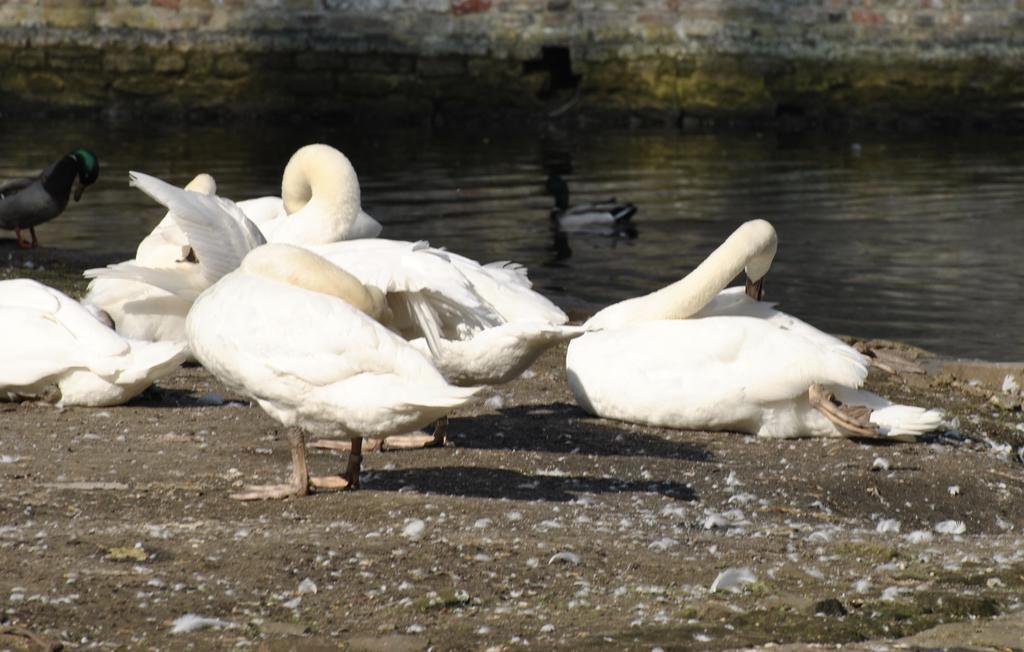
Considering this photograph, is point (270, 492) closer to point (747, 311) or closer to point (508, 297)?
point (508, 297)

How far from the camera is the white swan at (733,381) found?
6.40 metres

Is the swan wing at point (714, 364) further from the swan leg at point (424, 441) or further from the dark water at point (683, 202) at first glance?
the dark water at point (683, 202)

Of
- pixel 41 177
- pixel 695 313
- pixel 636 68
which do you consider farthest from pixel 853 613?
pixel 636 68

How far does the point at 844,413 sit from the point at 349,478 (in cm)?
213

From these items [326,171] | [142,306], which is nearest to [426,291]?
[326,171]

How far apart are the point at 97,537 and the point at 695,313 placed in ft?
10.5

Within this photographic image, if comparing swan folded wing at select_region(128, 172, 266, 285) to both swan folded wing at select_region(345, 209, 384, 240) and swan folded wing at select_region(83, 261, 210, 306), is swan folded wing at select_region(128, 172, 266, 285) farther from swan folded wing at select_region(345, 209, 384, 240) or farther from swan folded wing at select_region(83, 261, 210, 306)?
swan folded wing at select_region(345, 209, 384, 240)

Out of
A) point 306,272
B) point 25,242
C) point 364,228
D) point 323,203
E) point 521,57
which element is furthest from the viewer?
point 521,57

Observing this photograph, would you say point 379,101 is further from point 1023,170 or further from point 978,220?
point 978,220

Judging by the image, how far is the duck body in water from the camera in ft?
40.6

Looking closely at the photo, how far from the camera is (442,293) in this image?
19.6 feet

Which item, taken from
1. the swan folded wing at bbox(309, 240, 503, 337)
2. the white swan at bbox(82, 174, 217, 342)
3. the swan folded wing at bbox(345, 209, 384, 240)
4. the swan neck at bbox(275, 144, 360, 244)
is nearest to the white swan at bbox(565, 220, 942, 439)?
the swan folded wing at bbox(309, 240, 503, 337)

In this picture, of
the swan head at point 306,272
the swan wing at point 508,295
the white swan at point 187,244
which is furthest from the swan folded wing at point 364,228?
the swan head at point 306,272

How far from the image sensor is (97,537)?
457 centimetres
